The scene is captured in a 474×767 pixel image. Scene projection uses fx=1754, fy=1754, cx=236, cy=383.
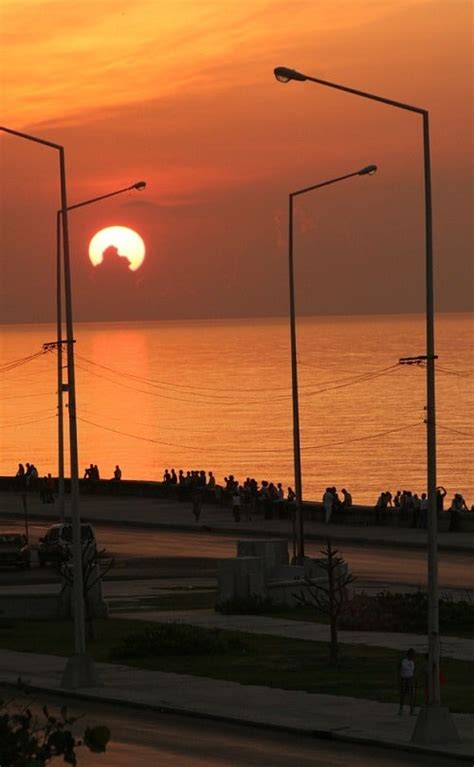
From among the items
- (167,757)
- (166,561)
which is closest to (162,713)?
(167,757)

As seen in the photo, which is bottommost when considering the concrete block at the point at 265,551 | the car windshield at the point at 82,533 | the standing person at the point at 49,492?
the concrete block at the point at 265,551

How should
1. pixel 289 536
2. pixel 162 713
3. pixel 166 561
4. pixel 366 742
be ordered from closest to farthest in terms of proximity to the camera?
pixel 366 742
pixel 162 713
pixel 166 561
pixel 289 536

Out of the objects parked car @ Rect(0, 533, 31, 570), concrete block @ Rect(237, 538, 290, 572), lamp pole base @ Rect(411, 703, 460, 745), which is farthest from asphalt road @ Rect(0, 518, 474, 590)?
lamp pole base @ Rect(411, 703, 460, 745)

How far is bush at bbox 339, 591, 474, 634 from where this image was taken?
38.9m

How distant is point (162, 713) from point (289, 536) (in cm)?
3420

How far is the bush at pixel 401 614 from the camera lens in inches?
1533

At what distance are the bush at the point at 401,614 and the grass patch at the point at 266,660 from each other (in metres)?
2.55

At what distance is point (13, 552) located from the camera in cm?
5491

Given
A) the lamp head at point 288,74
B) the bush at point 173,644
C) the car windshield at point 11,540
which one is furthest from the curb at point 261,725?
the car windshield at point 11,540

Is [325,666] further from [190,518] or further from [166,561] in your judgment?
[190,518]

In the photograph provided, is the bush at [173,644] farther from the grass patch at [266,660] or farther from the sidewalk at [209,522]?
the sidewalk at [209,522]

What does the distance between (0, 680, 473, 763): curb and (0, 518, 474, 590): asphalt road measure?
59.9ft

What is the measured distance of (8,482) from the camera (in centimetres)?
8706

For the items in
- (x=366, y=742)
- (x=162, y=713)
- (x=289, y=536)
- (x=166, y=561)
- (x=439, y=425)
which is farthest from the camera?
(x=439, y=425)
